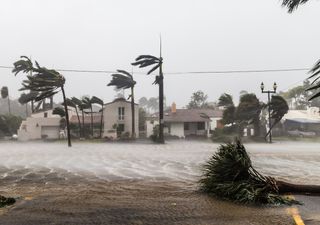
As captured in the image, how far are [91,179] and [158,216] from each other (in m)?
6.61

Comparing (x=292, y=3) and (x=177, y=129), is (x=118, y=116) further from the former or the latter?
(x=292, y=3)

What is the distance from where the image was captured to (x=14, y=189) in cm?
1132

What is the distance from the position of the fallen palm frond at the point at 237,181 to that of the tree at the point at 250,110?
136 ft

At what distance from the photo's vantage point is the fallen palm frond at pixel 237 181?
343 inches

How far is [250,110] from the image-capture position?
50.9 metres

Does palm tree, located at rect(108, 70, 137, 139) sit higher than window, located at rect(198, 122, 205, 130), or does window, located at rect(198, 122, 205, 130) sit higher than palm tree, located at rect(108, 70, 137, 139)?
palm tree, located at rect(108, 70, 137, 139)

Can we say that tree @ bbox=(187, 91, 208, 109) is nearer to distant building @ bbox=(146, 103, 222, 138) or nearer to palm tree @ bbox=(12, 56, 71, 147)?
distant building @ bbox=(146, 103, 222, 138)

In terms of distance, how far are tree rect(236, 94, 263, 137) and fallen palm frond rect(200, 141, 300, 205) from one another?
136 feet

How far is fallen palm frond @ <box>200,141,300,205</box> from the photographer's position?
28.6 ft

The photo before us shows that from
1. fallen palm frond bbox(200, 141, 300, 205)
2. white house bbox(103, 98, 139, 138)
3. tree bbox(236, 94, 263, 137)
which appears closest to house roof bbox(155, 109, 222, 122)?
white house bbox(103, 98, 139, 138)

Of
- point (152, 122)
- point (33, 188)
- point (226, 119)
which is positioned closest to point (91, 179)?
point (33, 188)

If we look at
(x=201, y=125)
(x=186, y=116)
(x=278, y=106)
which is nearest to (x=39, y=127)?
(x=186, y=116)

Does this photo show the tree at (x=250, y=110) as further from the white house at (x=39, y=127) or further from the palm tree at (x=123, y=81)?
the white house at (x=39, y=127)

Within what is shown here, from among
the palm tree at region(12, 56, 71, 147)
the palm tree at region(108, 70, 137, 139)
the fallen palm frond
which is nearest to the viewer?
the fallen palm frond
